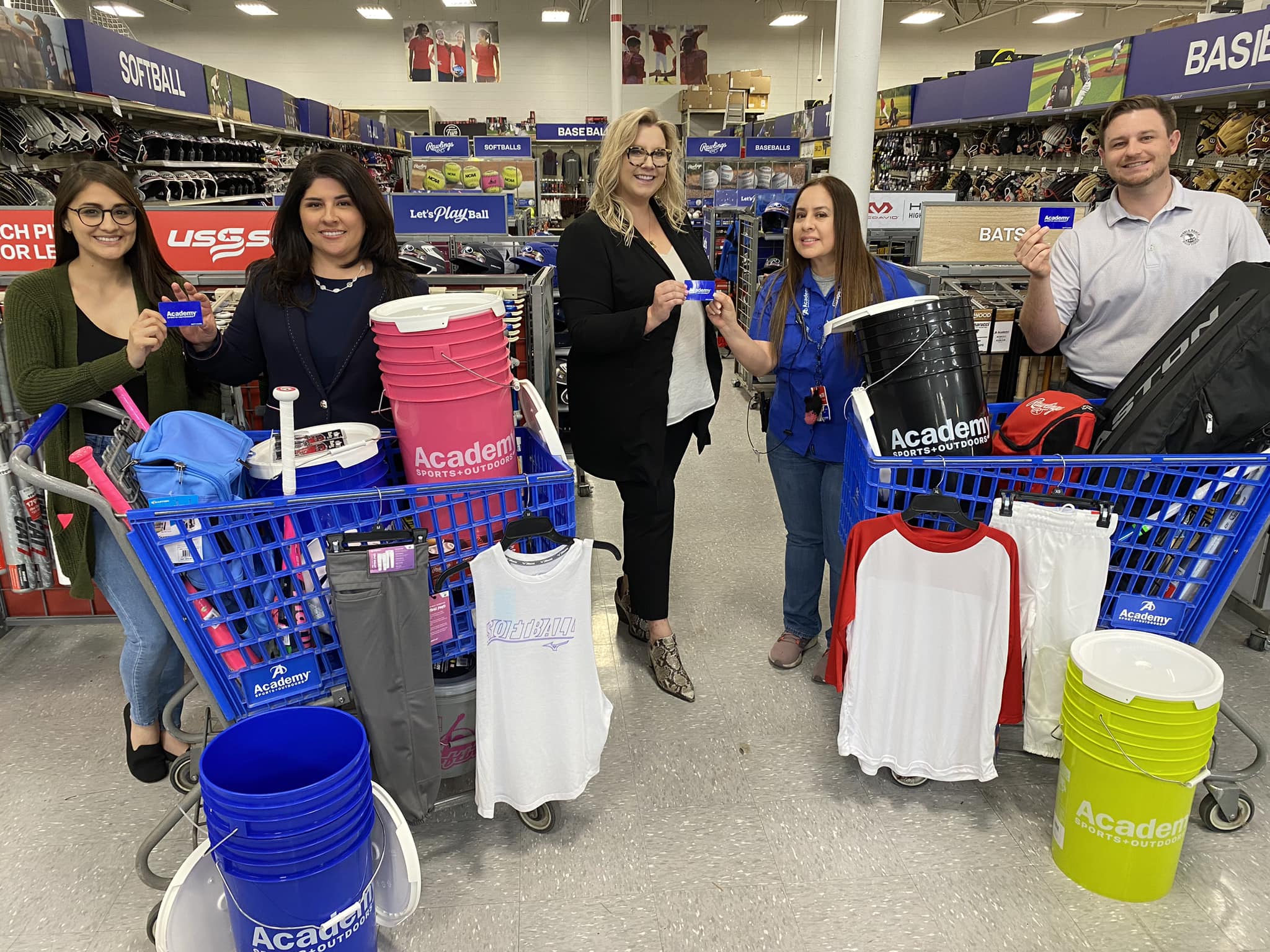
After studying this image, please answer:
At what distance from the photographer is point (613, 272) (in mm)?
2520

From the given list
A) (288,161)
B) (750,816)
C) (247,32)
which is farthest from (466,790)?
(247,32)

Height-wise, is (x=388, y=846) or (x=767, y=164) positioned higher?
(x=767, y=164)

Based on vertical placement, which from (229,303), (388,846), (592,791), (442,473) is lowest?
(592,791)

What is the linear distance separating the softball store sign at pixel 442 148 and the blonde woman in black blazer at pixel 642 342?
6.78 m

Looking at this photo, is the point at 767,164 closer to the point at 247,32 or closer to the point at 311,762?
the point at 311,762

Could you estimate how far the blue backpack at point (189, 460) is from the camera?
70.6 inches

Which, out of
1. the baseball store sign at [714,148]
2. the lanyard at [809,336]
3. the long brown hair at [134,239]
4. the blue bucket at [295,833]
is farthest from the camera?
the baseball store sign at [714,148]

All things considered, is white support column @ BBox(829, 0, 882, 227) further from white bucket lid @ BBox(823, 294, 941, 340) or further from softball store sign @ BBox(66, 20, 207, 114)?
softball store sign @ BBox(66, 20, 207, 114)

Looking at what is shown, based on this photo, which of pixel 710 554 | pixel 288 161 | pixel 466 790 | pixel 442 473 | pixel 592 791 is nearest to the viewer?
pixel 442 473

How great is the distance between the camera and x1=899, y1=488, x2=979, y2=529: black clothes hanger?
2.02m

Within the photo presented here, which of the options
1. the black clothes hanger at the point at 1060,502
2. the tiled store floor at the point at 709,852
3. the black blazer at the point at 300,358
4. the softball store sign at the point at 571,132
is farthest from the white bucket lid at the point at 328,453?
the softball store sign at the point at 571,132

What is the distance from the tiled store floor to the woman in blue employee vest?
22.5 inches

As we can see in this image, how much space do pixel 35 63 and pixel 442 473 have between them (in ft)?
19.4

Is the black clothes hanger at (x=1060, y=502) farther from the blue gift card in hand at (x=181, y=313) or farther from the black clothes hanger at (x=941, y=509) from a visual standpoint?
the blue gift card in hand at (x=181, y=313)
